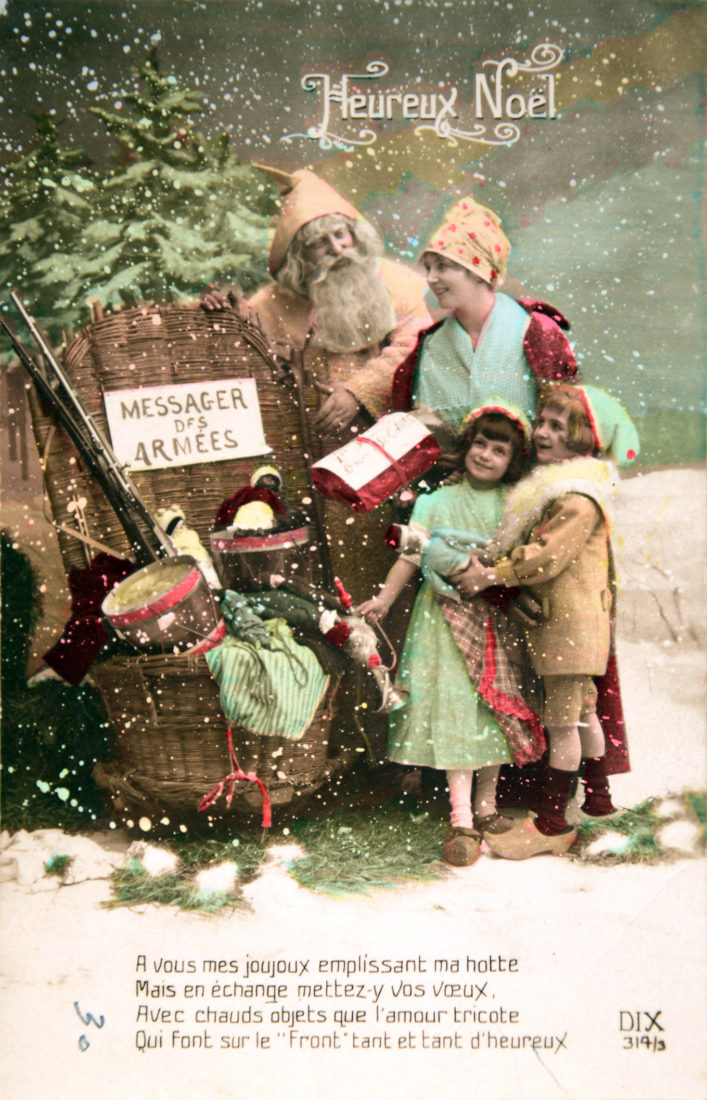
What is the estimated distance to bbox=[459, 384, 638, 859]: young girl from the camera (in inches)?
70.9

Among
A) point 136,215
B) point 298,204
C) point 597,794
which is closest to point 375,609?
point 597,794

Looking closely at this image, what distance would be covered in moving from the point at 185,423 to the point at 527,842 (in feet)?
3.57

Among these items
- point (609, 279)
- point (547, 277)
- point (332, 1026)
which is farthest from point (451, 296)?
point (332, 1026)

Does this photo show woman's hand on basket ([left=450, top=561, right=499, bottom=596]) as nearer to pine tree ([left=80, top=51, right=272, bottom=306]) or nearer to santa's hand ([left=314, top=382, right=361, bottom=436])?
santa's hand ([left=314, top=382, right=361, bottom=436])

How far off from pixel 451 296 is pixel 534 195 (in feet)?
0.90

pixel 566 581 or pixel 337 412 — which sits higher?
pixel 337 412

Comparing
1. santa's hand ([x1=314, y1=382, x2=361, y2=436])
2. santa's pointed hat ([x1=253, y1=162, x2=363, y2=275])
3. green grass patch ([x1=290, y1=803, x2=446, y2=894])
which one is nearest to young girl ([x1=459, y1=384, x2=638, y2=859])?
green grass patch ([x1=290, y1=803, x2=446, y2=894])

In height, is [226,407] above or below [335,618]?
above

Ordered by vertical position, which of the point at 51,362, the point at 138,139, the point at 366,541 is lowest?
the point at 366,541

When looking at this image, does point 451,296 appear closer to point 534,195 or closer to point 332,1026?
point 534,195

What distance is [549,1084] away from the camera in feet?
5.71

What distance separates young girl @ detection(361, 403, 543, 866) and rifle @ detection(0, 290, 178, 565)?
468mm

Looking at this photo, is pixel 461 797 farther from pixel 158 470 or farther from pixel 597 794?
pixel 158 470

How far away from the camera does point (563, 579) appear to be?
1.81 m
